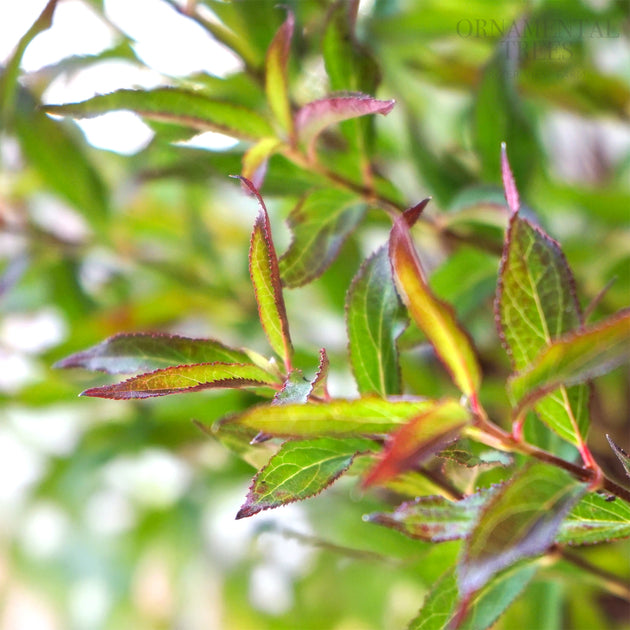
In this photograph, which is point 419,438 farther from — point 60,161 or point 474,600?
point 60,161

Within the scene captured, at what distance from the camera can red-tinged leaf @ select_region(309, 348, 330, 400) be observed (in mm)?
260

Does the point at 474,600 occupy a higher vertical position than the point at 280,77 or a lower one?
lower

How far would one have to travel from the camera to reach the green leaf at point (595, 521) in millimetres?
271

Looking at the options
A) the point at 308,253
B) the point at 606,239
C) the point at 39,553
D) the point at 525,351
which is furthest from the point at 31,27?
the point at 39,553

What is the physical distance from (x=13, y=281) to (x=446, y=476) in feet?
1.28

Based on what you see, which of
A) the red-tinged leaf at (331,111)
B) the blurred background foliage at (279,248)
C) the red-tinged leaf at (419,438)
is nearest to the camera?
the red-tinged leaf at (419,438)

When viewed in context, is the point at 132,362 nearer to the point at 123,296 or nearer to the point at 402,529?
the point at 402,529

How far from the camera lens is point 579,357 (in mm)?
216

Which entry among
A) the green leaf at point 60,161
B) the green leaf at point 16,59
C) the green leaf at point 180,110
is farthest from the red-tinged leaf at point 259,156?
the green leaf at point 60,161

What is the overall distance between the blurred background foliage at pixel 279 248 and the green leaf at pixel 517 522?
10 centimetres

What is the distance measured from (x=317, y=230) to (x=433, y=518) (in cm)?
16

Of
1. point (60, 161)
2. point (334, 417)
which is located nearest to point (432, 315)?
point (334, 417)

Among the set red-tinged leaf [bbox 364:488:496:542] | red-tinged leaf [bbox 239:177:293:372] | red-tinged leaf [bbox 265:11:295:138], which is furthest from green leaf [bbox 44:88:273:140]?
red-tinged leaf [bbox 364:488:496:542]

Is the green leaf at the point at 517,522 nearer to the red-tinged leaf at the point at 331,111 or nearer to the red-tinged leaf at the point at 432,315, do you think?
the red-tinged leaf at the point at 432,315
